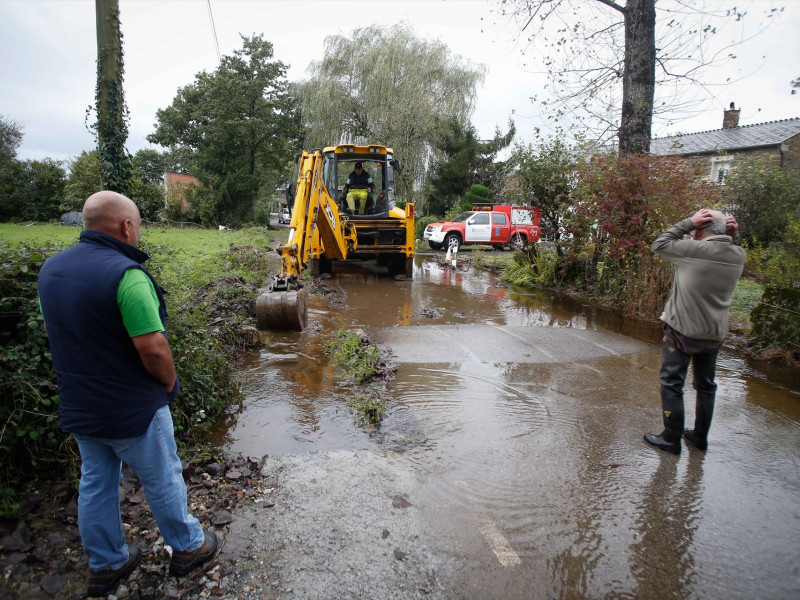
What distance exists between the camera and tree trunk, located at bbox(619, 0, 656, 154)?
420 inches

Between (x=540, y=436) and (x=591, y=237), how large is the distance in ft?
25.7

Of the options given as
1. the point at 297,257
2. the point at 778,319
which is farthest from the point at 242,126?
the point at 778,319

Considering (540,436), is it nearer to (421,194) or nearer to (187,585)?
(187,585)

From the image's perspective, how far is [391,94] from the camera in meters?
25.5

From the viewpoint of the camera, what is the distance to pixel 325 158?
12773 millimetres

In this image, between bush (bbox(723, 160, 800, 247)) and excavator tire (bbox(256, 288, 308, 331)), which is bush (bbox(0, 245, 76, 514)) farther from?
bush (bbox(723, 160, 800, 247))

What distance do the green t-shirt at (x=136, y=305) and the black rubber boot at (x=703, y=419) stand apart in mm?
4119

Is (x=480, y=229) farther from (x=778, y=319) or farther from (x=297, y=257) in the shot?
(x=297, y=257)

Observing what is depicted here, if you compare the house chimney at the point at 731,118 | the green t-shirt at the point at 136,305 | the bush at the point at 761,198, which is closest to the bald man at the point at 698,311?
the green t-shirt at the point at 136,305

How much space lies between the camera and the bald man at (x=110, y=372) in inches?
84.7

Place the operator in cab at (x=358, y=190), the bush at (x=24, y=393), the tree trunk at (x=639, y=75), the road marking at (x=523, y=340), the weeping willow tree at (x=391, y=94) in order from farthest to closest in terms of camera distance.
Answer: the weeping willow tree at (x=391, y=94) → the operator in cab at (x=358, y=190) → the tree trunk at (x=639, y=75) → the road marking at (x=523, y=340) → the bush at (x=24, y=393)

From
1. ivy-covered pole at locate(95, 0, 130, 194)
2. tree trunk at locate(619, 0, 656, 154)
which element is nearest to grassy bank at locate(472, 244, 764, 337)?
tree trunk at locate(619, 0, 656, 154)

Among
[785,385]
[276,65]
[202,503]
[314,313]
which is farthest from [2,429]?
[276,65]

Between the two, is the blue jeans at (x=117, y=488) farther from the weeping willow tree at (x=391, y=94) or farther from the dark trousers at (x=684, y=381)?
the weeping willow tree at (x=391, y=94)
